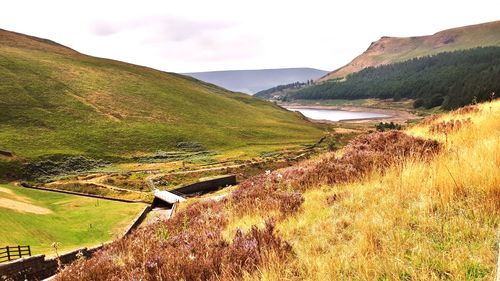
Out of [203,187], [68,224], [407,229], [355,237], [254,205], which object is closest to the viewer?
[407,229]

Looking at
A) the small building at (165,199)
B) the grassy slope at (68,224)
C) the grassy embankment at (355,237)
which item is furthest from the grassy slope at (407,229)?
the small building at (165,199)

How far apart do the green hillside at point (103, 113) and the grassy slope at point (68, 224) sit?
46.9 m

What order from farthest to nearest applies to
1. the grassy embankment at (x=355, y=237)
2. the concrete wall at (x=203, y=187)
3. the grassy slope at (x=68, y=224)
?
1. the concrete wall at (x=203, y=187)
2. the grassy slope at (x=68, y=224)
3. the grassy embankment at (x=355, y=237)

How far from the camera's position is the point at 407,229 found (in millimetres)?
5512

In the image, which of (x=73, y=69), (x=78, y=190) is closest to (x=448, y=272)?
(x=78, y=190)

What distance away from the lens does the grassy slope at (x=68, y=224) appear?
33375 millimetres

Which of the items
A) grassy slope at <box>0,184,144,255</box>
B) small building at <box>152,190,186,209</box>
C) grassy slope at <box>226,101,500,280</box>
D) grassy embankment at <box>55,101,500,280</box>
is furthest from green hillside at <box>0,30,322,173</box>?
grassy slope at <box>226,101,500,280</box>

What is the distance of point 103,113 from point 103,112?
2.87 ft

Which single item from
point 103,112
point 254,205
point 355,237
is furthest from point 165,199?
point 103,112

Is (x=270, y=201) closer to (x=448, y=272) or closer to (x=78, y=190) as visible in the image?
(x=448, y=272)

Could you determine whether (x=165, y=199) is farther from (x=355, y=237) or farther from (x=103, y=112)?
(x=103, y=112)

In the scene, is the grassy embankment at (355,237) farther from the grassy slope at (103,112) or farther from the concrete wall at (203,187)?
the grassy slope at (103,112)

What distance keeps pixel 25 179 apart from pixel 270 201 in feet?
263

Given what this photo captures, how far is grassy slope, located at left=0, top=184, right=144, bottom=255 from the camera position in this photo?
33375 mm
